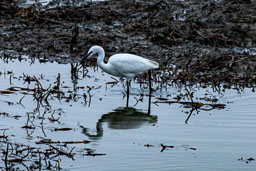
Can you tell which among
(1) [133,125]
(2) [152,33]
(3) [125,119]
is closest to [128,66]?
(3) [125,119]

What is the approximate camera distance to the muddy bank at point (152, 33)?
1316 cm

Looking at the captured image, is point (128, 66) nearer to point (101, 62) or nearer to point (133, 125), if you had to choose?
point (101, 62)

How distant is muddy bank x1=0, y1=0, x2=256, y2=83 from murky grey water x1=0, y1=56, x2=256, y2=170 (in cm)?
160

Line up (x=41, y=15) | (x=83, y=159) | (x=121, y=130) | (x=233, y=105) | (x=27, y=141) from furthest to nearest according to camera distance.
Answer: (x=41, y=15) → (x=233, y=105) → (x=121, y=130) → (x=27, y=141) → (x=83, y=159)

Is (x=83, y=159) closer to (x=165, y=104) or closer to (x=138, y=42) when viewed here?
(x=165, y=104)

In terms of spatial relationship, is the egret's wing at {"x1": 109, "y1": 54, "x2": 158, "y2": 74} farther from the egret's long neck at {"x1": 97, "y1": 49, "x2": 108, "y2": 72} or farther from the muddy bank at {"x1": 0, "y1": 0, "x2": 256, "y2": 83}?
the muddy bank at {"x1": 0, "y1": 0, "x2": 256, "y2": 83}

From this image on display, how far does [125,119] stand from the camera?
9.82 m

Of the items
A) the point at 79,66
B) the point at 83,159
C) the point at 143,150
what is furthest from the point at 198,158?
the point at 79,66

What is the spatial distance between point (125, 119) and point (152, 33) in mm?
5461

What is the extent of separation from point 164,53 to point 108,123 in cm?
474

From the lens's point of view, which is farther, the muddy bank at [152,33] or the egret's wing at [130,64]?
the muddy bank at [152,33]

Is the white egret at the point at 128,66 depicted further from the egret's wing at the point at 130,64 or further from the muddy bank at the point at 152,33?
the muddy bank at the point at 152,33

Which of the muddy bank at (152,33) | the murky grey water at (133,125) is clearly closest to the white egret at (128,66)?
the murky grey water at (133,125)

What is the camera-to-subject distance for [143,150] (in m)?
8.04
